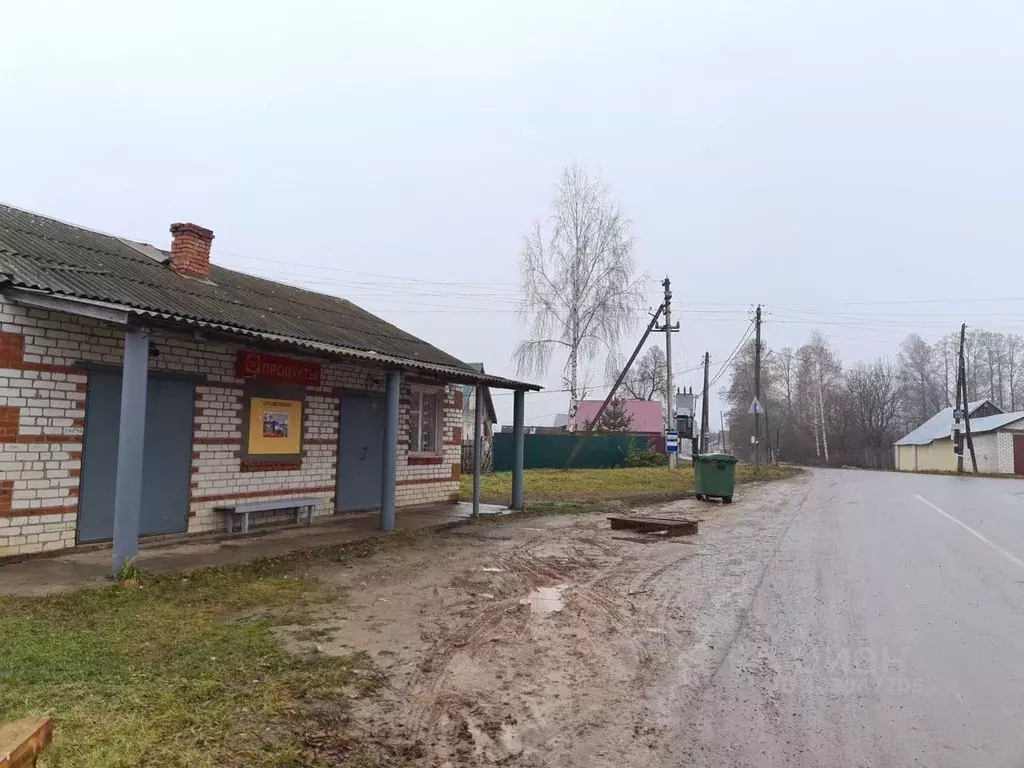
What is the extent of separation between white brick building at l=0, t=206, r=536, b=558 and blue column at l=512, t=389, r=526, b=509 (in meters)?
0.99

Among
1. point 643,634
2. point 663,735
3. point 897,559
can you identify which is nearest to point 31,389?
point 643,634

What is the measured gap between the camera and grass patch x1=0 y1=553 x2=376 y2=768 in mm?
3442

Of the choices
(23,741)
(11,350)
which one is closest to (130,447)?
(11,350)

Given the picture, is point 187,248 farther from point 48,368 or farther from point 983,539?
point 983,539

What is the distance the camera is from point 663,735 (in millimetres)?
3766

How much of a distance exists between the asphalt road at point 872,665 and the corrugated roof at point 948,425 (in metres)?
38.8

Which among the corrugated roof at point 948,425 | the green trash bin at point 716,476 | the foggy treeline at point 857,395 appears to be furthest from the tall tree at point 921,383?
the green trash bin at point 716,476

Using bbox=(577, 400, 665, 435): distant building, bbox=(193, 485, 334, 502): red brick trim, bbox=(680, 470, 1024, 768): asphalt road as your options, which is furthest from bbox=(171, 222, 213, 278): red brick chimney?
bbox=(577, 400, 665, 435): distant building

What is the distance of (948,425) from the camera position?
48625 millimetres

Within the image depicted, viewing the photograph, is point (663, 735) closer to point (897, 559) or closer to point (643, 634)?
point (643, 634)

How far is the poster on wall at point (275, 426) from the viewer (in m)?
10.7

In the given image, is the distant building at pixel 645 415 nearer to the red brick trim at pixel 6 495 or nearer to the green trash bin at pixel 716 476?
the green trash bin at pixel 716 476

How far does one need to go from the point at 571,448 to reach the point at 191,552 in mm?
24345

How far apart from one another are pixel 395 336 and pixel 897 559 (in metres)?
10.5
